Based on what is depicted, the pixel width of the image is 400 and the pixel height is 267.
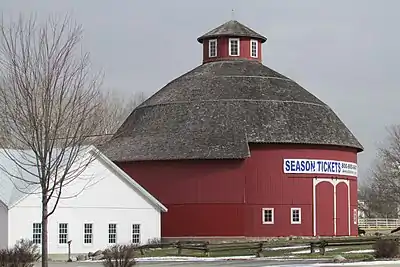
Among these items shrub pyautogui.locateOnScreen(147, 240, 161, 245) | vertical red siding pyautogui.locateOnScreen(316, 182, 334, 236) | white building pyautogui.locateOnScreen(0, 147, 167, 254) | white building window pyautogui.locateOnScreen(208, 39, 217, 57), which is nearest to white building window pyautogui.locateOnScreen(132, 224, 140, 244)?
white building pyautogui.locateOnScreen(0, 147, 167, 254)

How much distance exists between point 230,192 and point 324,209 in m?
6.51

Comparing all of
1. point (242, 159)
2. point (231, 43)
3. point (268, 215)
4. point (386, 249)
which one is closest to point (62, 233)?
point (242, 159)

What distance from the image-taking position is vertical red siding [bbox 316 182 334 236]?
184ft

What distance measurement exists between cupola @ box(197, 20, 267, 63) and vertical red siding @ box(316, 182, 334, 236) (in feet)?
37.2

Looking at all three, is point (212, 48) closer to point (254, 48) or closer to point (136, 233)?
point (254, 48)

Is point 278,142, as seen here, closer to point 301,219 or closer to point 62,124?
point 301,219

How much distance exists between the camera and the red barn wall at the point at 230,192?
5441cm

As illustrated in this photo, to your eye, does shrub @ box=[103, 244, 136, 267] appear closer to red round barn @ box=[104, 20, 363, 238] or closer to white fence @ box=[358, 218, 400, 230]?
red round barn @ box=[104, 20, 363, 238]

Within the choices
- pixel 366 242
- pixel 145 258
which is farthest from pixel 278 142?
pixel 145 258

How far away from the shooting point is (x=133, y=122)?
196ft

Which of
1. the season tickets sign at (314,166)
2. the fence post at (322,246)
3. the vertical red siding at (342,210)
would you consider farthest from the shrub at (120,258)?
the vertical red siding at (342,210)

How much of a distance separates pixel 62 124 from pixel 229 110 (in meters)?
30.1

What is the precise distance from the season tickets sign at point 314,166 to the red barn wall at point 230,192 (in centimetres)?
30

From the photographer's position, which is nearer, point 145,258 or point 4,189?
point 145,258
